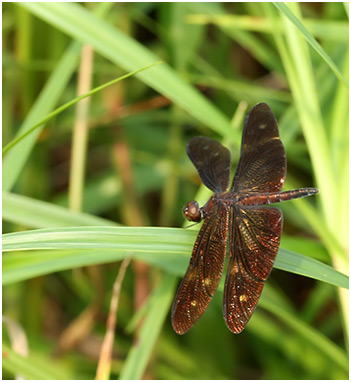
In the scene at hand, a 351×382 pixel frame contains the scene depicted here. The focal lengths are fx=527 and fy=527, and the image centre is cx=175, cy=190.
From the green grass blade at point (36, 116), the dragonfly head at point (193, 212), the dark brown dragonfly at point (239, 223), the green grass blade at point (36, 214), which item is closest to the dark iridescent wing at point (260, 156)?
the dark brown dragonfly at point (239, 223)

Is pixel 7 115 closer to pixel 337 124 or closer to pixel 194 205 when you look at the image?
pixel 194 205

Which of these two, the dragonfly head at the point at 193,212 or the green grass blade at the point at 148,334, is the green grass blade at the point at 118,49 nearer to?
the dragonfly head at the point at 193,212

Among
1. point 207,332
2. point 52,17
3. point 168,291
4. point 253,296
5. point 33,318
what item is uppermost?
point 52,17

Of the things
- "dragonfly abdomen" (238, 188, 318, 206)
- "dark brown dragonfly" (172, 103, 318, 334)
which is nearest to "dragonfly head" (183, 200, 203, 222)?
"dark brown dragonfly" (172, 103, 318, 334)

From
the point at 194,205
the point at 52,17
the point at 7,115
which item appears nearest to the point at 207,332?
the point at 194,205

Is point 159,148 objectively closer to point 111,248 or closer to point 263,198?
point 263,198

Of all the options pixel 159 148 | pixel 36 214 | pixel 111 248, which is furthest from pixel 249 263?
pixel 159 148

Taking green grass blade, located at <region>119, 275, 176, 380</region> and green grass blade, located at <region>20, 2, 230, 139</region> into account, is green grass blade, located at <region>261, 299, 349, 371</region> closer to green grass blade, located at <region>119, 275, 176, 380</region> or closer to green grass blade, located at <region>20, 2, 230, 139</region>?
green grass blade, located at <region>119, 275, 176, 380</region>
